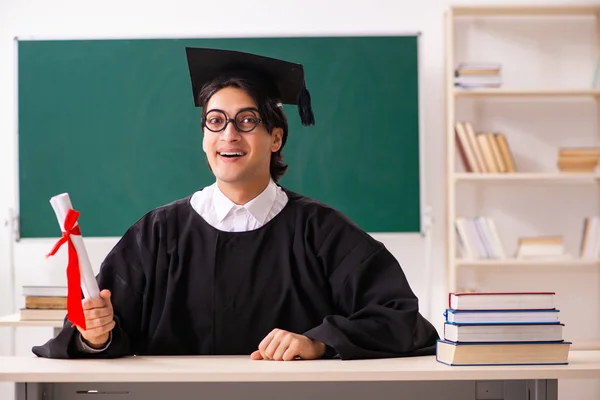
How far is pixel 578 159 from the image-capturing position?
4.75 metres

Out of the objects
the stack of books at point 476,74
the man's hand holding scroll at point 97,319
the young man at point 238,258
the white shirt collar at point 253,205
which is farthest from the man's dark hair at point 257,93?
the stack of books at point 476,74

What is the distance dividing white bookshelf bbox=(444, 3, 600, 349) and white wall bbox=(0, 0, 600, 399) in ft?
0.25

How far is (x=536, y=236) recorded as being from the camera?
497 cm

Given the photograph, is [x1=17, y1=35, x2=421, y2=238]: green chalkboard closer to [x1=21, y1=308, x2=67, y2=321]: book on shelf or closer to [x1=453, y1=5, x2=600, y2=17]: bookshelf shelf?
[x1=453, y1=5, x2=600, y2=17]: bookshelf shelf

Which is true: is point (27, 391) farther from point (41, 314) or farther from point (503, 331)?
point (41, 314)

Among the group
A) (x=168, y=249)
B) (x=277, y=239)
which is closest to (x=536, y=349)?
(x=277, y=239)

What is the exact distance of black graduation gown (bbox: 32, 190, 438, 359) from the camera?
236 centimetres

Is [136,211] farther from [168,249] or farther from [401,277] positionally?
[401,277]

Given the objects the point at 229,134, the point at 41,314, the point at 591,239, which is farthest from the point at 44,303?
the point at 591,239

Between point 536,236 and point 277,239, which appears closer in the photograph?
point 277,239

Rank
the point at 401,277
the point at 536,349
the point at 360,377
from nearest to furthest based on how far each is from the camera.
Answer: the point at 360,377 < the point at 536,349 < the point at 401,277

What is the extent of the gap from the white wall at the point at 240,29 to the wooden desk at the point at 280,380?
2.97 metres

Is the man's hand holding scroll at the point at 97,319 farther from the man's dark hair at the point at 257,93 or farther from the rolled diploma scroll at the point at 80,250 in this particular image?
the man's dark hair at the point at 257,93

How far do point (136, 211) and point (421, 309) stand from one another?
1.69 m
